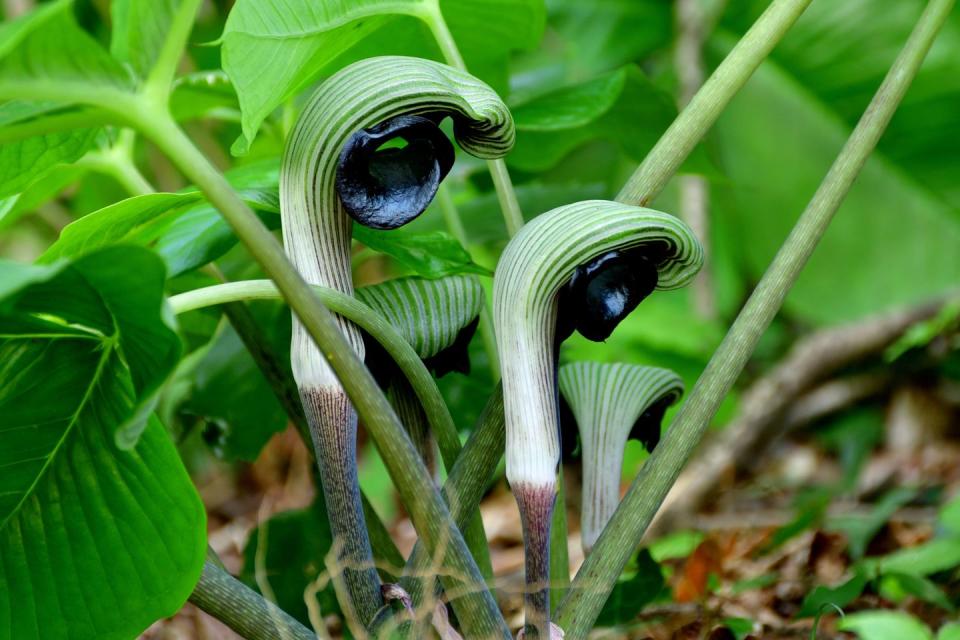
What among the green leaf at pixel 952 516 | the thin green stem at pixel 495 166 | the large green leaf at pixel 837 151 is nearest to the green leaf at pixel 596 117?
the thin green stem at pixel 495 166

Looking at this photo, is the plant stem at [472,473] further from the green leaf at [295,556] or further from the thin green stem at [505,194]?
the green leaf at [295,556]

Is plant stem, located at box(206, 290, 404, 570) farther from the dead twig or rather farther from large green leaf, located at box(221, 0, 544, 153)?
the dead twig

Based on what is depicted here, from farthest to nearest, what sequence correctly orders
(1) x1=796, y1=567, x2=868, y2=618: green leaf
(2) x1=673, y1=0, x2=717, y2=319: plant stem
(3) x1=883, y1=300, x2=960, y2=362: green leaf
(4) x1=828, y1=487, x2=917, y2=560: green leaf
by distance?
(2) x1=673, y1=0, x2=717, y2=319: plant stem < (3) x1=883, y1=300, x2=960, y2=362: green leaf < (4) x1=828, y1=487, x2=917, y2=560: green leaf < (1) x1=796, y1=567, x2=868, y2=618: green leaf

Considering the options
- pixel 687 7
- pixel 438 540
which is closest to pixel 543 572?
pixel 438 540

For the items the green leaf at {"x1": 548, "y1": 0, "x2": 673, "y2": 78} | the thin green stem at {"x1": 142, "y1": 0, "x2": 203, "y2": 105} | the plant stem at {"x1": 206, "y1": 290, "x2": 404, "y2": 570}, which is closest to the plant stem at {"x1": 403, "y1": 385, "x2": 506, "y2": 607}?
the plant stem at {"x1": 206, "y1": 290, "x2": 404, "y2": 570}

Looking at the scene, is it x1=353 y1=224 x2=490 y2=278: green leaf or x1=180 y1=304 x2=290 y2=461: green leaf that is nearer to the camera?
x1=353 y1=224 x2=490 y2=278: green leaf

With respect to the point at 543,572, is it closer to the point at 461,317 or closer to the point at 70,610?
the point at 461,317

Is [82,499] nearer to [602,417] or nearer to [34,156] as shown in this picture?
[34,156]
